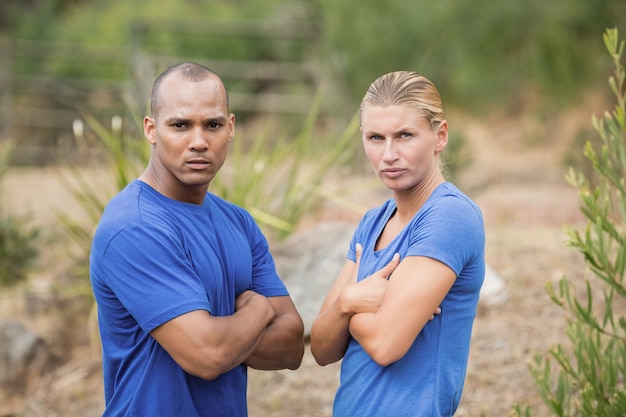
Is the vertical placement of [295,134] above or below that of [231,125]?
above

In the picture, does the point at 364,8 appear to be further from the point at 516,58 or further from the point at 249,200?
the point at 249,200

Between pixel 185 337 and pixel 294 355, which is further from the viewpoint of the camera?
pixel 294 355

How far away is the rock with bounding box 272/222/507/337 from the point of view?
15.0ft

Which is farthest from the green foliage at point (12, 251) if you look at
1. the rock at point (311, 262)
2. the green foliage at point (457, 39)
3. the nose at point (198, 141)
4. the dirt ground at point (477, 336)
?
the green foliage at point (457, 39)

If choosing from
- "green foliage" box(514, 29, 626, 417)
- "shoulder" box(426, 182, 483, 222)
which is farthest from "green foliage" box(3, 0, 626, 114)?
"shoulder" box(426, 182, 483, 222)

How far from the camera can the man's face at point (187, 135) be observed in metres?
2.52

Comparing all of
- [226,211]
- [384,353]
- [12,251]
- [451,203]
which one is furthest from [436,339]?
[12,251]

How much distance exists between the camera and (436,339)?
7.59 feet

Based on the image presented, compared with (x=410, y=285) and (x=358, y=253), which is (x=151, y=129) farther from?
(x=410, y=285)

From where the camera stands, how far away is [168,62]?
9633 millimetres

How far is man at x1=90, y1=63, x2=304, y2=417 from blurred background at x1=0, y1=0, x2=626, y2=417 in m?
1.91

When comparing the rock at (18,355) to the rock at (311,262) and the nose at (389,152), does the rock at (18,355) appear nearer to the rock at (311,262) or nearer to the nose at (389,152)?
the rock at (311,262)

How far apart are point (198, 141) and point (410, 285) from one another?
0.74 meters

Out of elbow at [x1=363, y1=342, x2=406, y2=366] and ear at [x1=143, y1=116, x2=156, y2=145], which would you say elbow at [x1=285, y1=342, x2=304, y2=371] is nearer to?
elbow at [x1=363, y1=342, x2=406, y2=366]
